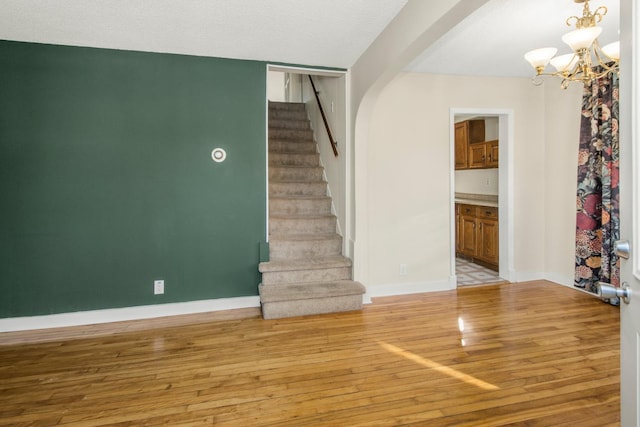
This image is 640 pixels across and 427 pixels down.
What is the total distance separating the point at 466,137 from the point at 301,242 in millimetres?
3582

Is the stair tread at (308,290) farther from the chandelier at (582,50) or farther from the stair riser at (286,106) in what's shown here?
the stair riser at (286,106)

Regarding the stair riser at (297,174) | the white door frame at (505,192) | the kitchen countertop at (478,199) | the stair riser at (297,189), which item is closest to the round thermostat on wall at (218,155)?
the stair riser at (297,189)

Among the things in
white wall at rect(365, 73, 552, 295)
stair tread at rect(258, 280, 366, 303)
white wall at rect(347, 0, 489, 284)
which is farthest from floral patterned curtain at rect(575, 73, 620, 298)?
stair tread at rect(258, 280, 366, 303)

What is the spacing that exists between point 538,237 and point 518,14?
9.49ft

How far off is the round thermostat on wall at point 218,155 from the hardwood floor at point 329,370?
4.98 ft

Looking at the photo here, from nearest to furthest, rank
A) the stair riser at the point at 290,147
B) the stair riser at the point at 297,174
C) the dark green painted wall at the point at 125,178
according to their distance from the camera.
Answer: the dark green painted wall at the point at 125,178, the stair riser at the point at 297,174, the stair riser at the point at 290,147

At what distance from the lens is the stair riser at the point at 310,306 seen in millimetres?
3465

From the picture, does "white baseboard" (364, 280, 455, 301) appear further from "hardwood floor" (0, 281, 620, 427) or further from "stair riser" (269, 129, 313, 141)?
"stair riser" (269, 129, 313, 141)

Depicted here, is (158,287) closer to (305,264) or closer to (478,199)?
(305,264)

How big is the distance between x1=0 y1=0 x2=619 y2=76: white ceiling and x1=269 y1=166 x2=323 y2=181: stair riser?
1.52m

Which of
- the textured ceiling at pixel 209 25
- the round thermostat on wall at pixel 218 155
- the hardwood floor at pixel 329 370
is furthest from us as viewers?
the round thermostat on wall at pixel 218 155

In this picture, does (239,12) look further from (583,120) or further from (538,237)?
(538,237)

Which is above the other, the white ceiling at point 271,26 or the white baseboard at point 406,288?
the white ceiling at point 271,26

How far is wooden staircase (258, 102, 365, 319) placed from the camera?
140 inches
